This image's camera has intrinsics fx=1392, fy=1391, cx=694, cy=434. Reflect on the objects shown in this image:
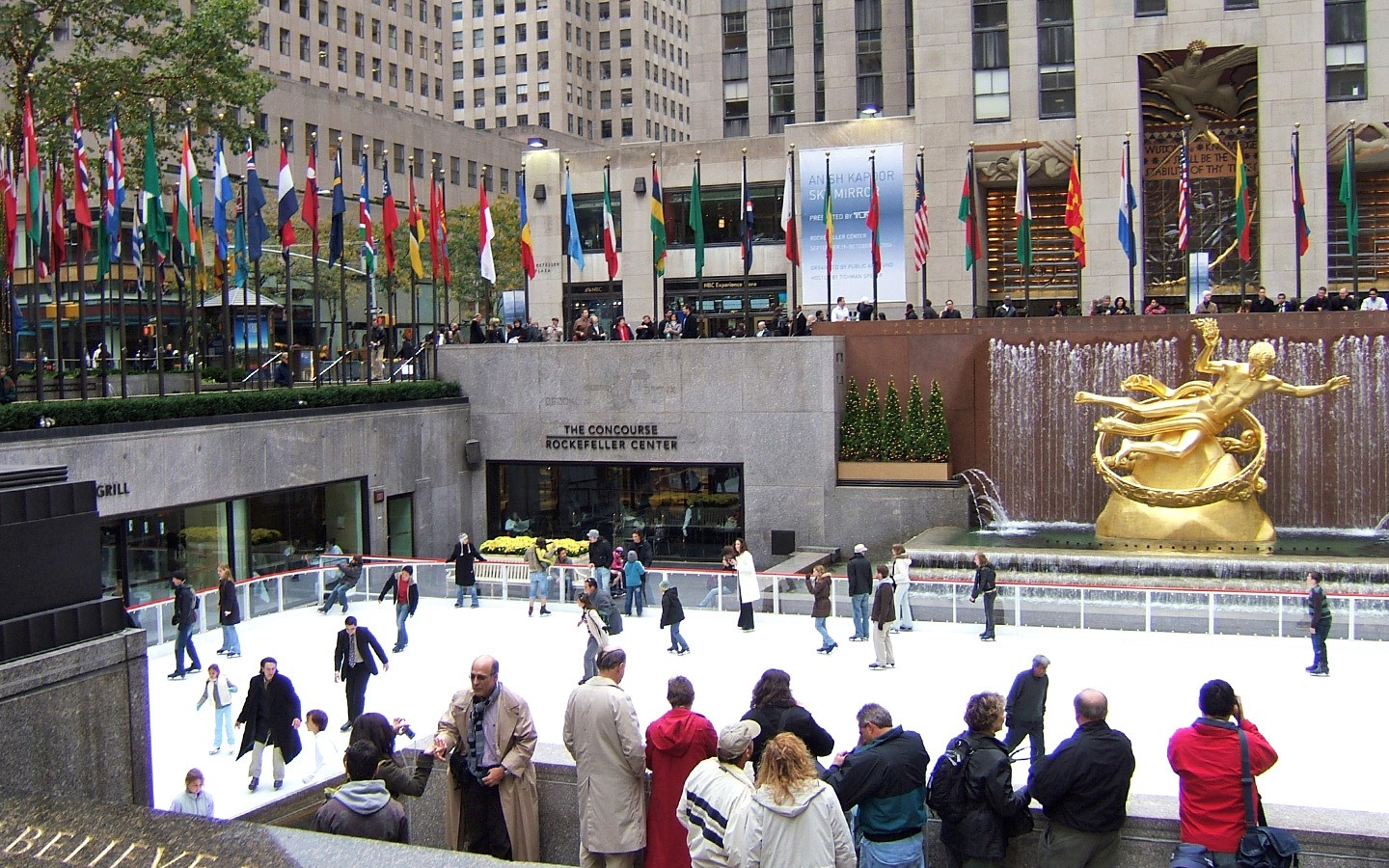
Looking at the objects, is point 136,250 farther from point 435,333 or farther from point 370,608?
point 370,608

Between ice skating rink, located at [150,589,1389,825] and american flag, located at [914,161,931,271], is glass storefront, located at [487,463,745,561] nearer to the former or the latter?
american flag, located at [914,161,931,271]

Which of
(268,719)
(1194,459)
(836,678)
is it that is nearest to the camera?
(268,719)

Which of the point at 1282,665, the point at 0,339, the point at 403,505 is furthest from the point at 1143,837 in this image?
the point at 0,339

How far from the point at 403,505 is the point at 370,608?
7.93 meters

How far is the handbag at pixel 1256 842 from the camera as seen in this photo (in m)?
6.55

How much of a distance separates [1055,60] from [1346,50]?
23.1 ft

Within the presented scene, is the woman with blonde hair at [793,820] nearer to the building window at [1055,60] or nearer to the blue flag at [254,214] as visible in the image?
the blue flag at [254,214]

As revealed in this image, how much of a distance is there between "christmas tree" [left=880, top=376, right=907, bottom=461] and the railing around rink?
7.83m

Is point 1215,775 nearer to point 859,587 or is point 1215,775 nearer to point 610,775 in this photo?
point 610,775

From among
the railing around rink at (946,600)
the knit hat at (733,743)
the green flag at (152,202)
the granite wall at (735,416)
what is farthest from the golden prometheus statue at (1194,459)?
the knit hat at (733,743)

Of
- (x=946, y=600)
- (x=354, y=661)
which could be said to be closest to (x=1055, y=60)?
(x=946, y=600)

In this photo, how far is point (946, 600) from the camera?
64.0ft

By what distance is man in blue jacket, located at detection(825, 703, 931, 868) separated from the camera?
6.79m

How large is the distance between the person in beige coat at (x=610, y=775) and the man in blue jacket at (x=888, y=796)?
1.20 metres
